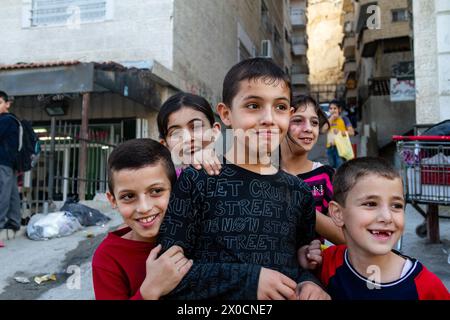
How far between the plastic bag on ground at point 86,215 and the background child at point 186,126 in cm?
398

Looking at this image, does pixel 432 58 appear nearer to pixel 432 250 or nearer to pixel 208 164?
pixel 432 250

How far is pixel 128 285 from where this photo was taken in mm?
1468

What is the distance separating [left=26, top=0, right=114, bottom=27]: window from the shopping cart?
24.6 ft

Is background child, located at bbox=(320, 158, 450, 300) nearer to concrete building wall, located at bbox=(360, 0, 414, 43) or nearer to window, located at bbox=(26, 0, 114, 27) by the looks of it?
window, located at bbox=(26, 0, 114, 27)

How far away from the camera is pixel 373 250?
4.70ft

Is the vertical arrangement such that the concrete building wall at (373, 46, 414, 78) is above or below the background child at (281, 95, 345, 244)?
above

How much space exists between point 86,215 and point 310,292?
16.5ft

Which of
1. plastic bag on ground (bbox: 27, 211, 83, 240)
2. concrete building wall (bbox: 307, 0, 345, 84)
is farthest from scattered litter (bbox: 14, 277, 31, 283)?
concrete building wall (bbox: 307, 0, 345, 84)

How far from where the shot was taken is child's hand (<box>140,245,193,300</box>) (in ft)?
4.12

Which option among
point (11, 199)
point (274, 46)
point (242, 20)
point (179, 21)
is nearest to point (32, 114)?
point (179, 21)

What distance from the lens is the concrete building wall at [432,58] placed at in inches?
239

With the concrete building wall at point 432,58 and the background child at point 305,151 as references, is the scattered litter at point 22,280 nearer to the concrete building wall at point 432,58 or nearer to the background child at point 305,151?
the background child at point 305,151
